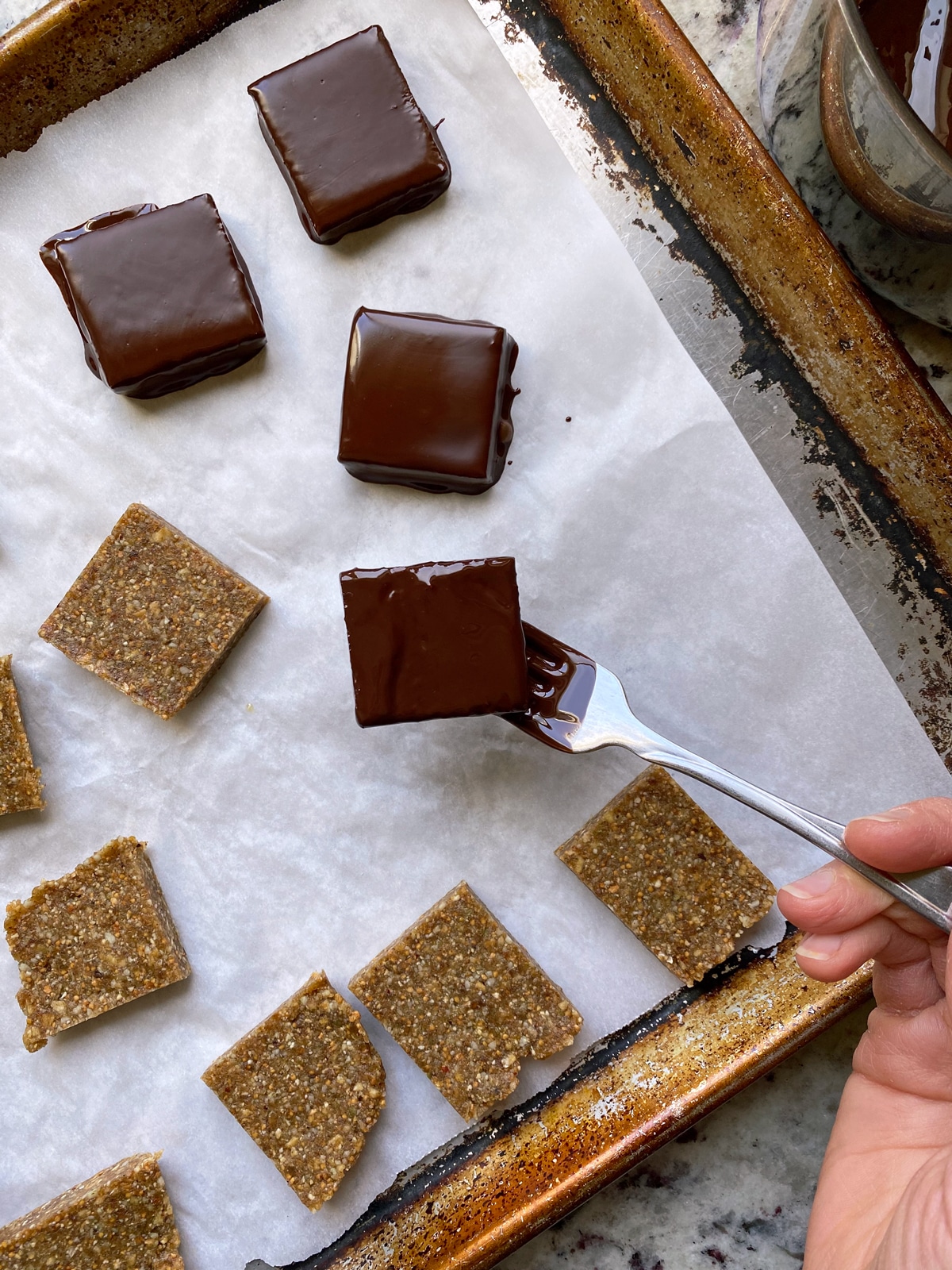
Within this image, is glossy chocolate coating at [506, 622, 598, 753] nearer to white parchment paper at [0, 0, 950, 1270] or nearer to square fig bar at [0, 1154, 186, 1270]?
white parchment paper at [0, 0, 950, 1270]

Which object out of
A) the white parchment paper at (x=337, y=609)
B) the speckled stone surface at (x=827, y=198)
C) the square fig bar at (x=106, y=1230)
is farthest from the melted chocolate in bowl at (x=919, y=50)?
the square fig bar at (x=106, y=1230)

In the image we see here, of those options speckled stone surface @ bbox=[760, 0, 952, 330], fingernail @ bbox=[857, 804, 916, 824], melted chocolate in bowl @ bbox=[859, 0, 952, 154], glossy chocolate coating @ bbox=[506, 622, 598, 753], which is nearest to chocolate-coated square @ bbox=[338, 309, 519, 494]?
glossy chocolate coating @ bbox=[506, 622, 598, 753]

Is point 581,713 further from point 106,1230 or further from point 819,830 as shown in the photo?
point 106,1230

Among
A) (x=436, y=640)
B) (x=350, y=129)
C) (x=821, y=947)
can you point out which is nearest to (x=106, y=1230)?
(x=436, y=640)

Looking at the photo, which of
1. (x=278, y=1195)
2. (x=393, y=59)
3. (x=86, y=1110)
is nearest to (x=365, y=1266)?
(x=278, y=1195)

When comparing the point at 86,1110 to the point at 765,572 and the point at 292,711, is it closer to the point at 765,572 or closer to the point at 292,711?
the point at 292,711

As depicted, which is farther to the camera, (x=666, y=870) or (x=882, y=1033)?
(x=666, y=870)
